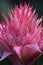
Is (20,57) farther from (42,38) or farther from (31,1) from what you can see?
(31,1)

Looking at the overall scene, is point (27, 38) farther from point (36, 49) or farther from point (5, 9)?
point (5, 9)

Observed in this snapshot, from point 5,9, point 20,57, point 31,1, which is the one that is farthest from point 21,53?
point 31,1

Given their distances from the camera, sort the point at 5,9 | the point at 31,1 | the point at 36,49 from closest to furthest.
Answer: the point at 36,49, the point at 5,9, the point at 31,1

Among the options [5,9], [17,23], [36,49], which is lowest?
[36,49]

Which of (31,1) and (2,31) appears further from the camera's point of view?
(31,1)

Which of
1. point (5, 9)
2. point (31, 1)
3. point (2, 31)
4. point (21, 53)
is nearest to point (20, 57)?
point (21, 53)

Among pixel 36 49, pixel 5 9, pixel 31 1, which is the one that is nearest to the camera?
pixel 36 49

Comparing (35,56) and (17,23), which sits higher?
(17,23)
